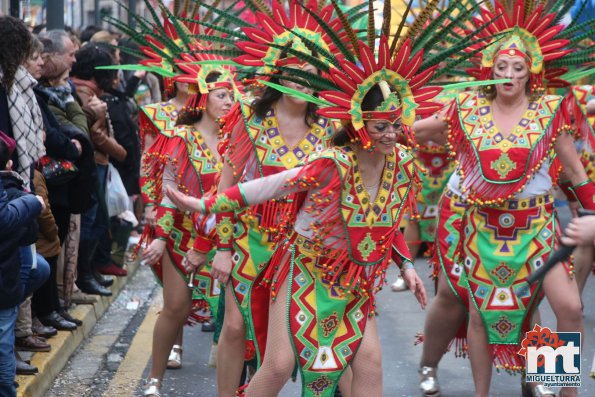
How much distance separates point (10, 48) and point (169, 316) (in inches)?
67.9

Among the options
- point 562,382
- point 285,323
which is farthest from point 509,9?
point 285,323

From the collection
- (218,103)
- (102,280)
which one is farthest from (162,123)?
(102,280)

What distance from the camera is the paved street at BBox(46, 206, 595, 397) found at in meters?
7.26

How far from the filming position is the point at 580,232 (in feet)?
16.3

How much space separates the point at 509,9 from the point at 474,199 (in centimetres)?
110

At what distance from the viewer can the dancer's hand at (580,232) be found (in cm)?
495

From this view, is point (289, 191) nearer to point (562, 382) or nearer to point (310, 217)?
point (310, 217)

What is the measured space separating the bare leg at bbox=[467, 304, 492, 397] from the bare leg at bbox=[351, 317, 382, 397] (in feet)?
4.72

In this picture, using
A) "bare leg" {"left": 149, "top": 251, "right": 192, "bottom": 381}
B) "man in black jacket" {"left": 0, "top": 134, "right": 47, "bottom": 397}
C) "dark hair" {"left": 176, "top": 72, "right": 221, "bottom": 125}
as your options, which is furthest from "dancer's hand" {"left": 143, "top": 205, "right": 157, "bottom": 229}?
"man in black jacket" {"left": 0, "top": 134, "right": 47, "bottom": 397}

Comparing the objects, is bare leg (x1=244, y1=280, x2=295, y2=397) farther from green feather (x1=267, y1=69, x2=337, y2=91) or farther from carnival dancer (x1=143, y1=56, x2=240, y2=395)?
carnival dancer (x1=143, y1=56, x2=240, y2=395)

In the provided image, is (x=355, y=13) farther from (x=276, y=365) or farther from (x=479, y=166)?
(x=276, y=365)

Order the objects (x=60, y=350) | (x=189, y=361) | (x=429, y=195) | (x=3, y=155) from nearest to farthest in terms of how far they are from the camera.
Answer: (x=3, y=155) < (x=60, y=350) < (x=189, y=361) < (x=429, y=195)

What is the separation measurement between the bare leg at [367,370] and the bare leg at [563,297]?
4.97ft

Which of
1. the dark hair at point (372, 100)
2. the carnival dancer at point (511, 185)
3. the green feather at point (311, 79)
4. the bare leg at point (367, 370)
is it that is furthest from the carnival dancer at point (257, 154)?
the carnival dancer at point (511, 185)
